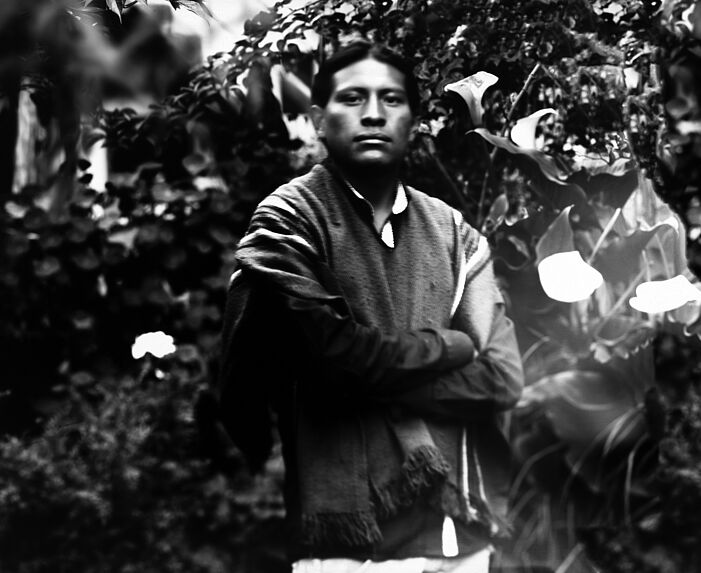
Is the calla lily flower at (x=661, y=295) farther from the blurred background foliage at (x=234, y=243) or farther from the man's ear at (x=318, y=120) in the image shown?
the man's ear at (x=318, y=120)

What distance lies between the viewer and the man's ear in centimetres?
264

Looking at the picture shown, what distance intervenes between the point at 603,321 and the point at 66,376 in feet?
4.55

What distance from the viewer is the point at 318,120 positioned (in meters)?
2.67

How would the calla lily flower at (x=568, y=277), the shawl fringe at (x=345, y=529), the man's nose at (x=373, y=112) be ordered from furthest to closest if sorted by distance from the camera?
the calla lily flower at (x=568, y=277), the man's nose at (x=373, y=112), the shawl fringe at (x=345, y=529)

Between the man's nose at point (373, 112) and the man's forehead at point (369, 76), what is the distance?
37 millimetres

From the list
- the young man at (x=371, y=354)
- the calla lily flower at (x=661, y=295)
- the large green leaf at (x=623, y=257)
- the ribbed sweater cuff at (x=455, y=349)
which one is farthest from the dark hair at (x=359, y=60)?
the calla lily flower at (x=661, y=295)

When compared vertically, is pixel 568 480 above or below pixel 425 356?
below

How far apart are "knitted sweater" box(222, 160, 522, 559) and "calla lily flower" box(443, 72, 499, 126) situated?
0.46m

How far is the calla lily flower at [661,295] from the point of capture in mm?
2916

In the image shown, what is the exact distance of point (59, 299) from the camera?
9.59 feet

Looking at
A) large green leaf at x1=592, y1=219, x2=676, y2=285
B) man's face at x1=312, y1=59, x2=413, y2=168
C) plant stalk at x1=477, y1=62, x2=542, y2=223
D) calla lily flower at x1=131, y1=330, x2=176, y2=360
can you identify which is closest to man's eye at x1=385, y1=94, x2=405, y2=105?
man's face at x1=312, y1=59, x2=413, y2=168

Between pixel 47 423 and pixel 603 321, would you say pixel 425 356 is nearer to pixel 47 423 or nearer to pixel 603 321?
pixel 603 321

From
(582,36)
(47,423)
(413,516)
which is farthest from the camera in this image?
(582,36)

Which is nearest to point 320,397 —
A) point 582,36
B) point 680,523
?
point 680,523
